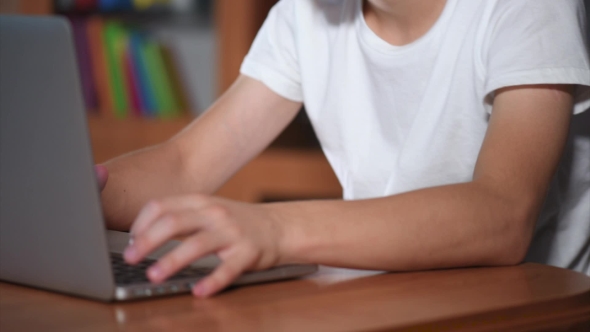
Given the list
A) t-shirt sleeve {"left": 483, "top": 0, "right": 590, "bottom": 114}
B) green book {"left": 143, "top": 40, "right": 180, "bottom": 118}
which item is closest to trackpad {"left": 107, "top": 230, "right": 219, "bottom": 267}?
t-shirt sleeve {"left": 483, "top": 0, "right": 590, "bottom": 114}

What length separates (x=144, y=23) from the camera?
119 inches

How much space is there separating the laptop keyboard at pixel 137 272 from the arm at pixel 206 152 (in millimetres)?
274

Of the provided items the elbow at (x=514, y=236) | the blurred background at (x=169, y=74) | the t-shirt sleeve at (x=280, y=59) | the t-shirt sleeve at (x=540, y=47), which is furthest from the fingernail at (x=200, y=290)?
the blurred background at (x=169, y=74)

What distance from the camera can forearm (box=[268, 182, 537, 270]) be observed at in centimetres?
71

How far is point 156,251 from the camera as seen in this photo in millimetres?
774

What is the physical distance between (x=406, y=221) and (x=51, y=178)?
1.05 feet

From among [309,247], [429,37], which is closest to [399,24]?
[429,37]

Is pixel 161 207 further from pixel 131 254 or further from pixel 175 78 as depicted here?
pixel 175 78

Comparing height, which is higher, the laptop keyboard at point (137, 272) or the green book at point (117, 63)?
the laptop keyboard at point (137, 272)

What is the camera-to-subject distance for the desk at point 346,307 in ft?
1.88

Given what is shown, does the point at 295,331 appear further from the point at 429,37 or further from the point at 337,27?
the point at 337,27

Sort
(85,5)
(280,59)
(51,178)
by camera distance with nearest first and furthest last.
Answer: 1. (51,178)
2. (280,59)
3. (85,5)

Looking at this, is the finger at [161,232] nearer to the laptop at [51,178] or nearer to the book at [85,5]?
the laptop at [51,178]

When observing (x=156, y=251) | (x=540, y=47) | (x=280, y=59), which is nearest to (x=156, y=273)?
(x=156, y=251)
